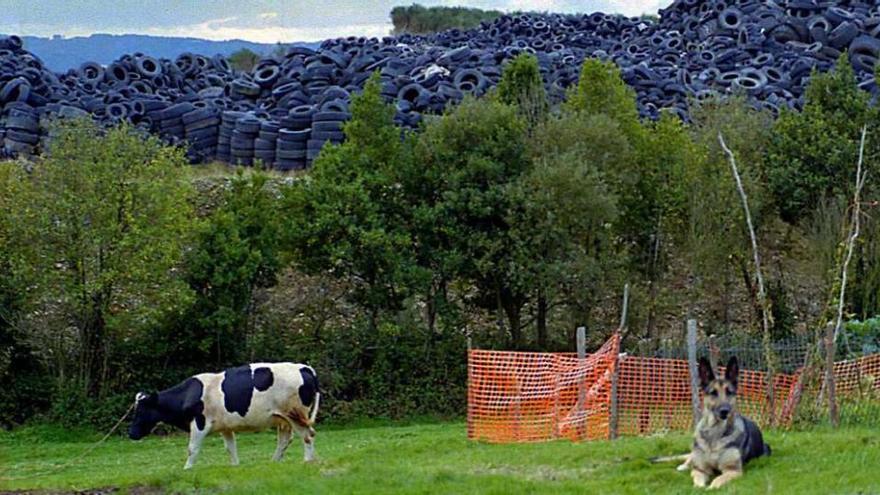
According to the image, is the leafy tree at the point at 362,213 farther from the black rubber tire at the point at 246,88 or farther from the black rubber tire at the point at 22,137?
the black rubber tire at the point at 246,88

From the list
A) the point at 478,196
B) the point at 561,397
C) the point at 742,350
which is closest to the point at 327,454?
the point at 561,397

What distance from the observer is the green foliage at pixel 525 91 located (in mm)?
31344

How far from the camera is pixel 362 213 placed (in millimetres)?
29062

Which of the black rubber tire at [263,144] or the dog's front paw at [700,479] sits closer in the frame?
the dog's front paw at [700,479]

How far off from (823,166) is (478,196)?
31.1ft

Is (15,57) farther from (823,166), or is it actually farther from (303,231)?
(823,166)

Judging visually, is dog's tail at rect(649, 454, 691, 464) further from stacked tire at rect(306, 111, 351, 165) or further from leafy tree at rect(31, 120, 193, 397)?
stacked tire at rect(306, 111, 351, 165)

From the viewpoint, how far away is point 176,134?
44500mm

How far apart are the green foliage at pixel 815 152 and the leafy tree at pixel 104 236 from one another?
15.2 meters

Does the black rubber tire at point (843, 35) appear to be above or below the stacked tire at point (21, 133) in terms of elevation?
above

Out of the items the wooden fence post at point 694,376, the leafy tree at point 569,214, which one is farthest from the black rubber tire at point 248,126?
the wooden fence post at point 694,376

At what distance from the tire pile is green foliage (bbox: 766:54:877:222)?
6403 mm

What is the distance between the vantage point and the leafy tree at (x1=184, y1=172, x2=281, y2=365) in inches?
1118

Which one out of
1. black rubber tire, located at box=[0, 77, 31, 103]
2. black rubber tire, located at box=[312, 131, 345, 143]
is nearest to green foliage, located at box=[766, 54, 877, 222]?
black rubber tire, located at box=[312, 131, 345, 143]
